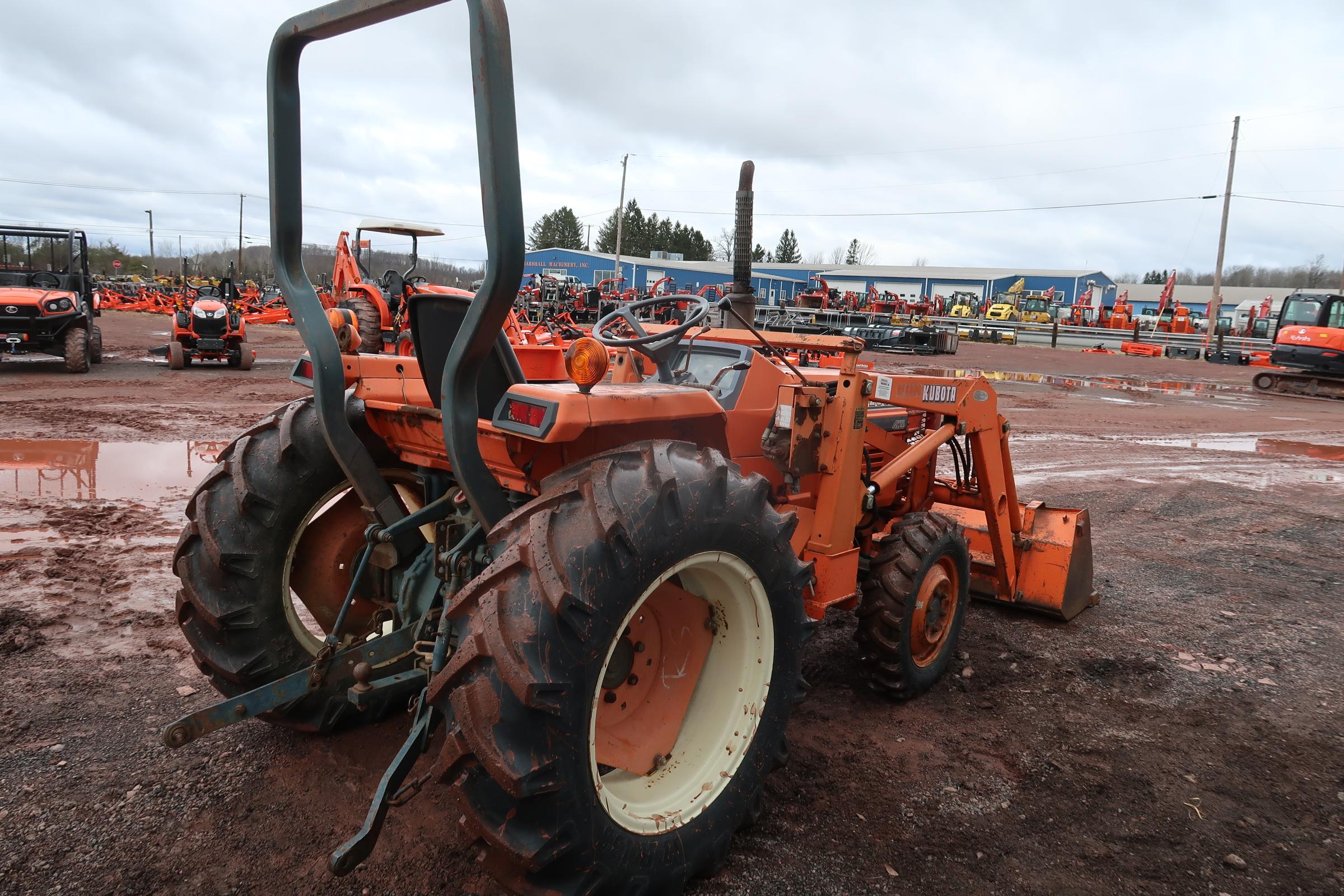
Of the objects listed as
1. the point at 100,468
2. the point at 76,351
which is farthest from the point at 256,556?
the point at 76,351

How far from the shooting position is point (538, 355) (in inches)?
303

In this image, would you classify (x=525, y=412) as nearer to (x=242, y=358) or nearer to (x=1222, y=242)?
(x=242, y=358)

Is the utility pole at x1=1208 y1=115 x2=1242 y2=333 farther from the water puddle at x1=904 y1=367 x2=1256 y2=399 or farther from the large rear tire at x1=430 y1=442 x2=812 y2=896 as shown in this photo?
the large rear tire at x1=430 y1=442 x2=812 y2=896

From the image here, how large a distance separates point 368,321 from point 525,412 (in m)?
13.0

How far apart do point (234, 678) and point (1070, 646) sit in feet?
13.4

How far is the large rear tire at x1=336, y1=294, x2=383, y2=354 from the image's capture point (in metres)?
14.1

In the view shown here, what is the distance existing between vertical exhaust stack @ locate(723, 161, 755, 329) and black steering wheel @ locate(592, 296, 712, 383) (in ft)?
1.16

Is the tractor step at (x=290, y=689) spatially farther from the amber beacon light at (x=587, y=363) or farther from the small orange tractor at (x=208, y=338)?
the small orange tractor at (x=208, y=338)

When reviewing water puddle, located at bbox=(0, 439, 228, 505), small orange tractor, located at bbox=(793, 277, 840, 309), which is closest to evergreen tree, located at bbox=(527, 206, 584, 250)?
small orange tractor, located at bbox=(793, 277, 840, 309)

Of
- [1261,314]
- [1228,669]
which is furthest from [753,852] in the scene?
[1261,314]

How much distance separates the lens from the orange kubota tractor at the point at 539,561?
2020 mm

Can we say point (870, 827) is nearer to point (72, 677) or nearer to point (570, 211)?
point (72, 677)

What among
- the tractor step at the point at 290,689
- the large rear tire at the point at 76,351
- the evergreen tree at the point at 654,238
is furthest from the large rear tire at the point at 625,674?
the evergreen tree at the point at 654,238

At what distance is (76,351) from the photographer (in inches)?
550
